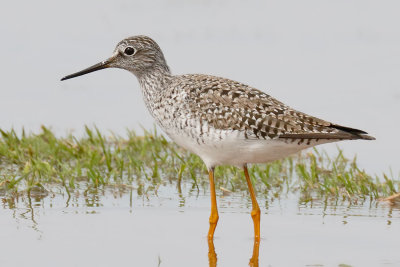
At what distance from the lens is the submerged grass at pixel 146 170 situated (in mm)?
10125

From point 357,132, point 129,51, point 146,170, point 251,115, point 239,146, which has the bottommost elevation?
point 146,170

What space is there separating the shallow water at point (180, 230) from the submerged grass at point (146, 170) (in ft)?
0.71

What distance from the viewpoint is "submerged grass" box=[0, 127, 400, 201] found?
1012 cm

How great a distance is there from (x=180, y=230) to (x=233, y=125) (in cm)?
123

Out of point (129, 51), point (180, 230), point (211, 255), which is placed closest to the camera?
point (211, 255)

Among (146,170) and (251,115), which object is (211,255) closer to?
(251,115)

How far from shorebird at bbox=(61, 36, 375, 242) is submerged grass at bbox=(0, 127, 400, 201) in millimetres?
1405

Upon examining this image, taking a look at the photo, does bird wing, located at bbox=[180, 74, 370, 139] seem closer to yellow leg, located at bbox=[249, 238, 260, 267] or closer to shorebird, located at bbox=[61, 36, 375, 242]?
shorebird, located at bbox=[61, 36, 375, 242]

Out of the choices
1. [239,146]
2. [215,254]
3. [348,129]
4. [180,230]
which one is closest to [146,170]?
[180,230]

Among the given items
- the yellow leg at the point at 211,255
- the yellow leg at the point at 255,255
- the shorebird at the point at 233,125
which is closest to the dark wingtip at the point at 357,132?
the shorebird at the point at 233,125

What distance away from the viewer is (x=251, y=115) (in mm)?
8539

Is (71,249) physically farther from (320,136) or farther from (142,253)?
(320,136)

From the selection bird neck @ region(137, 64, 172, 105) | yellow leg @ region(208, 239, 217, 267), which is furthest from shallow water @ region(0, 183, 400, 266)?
bird neck @ region(137, 64, 172, 105)

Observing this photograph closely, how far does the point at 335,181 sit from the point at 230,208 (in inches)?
57.6
